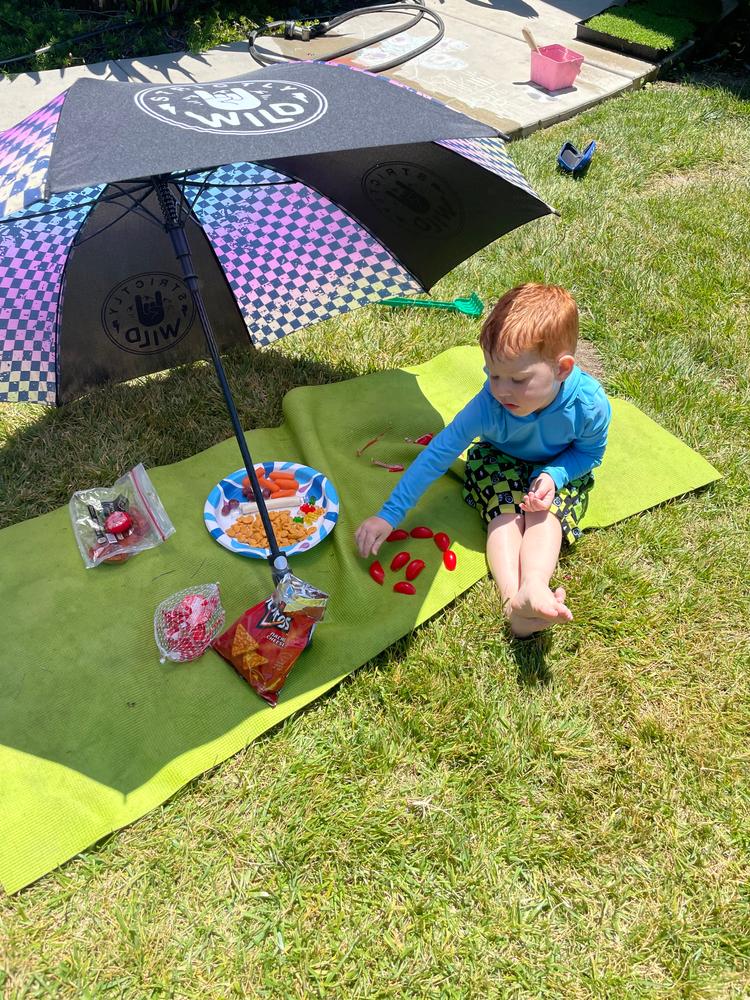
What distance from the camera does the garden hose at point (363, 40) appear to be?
21.6ft

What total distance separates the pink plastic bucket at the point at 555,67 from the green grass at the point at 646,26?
3.42 ft

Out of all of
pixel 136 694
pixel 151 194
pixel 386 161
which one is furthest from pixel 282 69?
pixel 136 694

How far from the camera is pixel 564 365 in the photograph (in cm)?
255

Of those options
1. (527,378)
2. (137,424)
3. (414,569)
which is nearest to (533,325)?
(527,378)

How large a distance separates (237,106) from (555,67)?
542cm

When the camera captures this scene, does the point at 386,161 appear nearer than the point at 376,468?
Yes

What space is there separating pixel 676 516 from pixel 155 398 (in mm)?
2660

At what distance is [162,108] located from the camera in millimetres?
1967

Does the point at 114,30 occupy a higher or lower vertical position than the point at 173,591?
higher

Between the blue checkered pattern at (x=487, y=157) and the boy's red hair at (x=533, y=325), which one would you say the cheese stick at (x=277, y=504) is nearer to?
the boy's red hair at (x=533, y=325)

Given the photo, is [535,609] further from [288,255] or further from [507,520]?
[288,255]

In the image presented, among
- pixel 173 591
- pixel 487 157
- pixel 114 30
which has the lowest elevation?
pixel 173 591

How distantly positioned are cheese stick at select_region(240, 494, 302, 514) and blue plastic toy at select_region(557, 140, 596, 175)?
3.91 metres

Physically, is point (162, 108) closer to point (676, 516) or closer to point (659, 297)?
point (676, 516)
